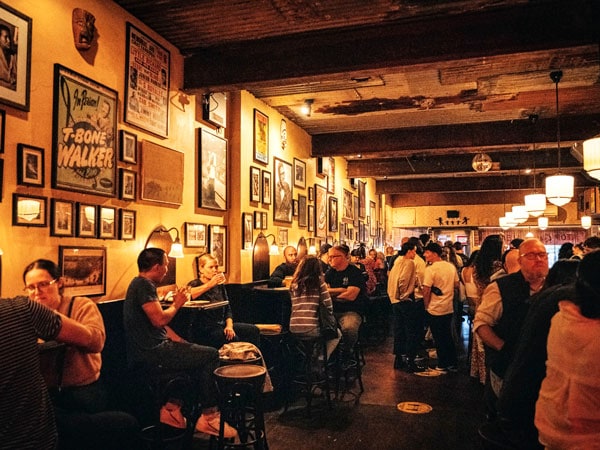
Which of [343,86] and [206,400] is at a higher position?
[343,86]

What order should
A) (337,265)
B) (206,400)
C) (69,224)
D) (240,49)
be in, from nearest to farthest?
(69,224) < (206,400) < (240,49) < (337,265)

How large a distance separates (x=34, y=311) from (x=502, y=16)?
4177 mm

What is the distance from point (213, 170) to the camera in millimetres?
5789

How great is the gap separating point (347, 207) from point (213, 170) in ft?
19.8

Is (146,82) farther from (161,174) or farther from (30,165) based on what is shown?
(30,165)

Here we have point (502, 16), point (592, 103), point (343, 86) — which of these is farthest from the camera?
point (592, 103)

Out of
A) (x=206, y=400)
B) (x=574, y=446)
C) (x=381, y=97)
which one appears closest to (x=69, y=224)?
(x=206, y=400)

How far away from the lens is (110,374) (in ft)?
13.0

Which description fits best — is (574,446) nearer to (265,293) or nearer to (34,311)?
(34,311)

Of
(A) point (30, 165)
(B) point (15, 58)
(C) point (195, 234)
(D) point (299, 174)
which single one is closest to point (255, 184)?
(C) point (195, 234)

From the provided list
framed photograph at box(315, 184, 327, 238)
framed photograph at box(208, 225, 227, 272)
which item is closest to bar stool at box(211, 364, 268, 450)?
framed photograph at box(208, 225, 227, 272)

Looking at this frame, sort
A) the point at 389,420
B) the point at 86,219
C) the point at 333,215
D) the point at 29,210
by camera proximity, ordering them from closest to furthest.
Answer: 1. the point at 29,210
2. the point at 86,219
3. the point at 389,420
4. the point at 333,215

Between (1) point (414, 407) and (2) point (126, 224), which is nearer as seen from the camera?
(2) point (126, 224)

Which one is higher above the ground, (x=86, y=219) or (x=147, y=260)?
(x=86, y=219)
